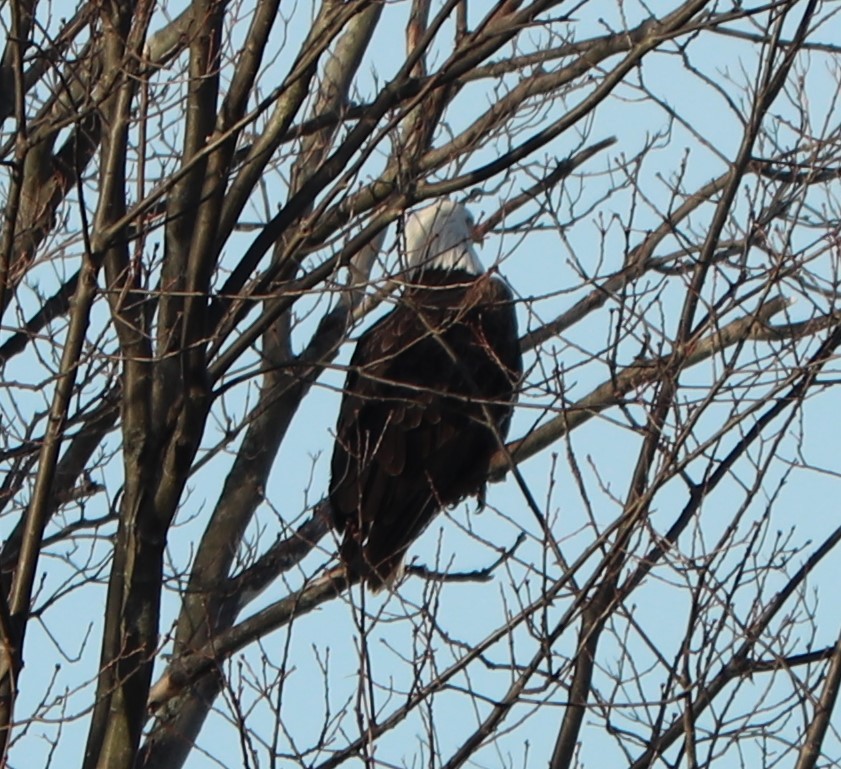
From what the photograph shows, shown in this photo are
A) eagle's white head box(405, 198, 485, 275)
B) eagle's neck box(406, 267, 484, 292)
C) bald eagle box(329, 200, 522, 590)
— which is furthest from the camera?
eagle's white head box(405, 198, 485, 275)

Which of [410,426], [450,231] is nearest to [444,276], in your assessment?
[410,426]

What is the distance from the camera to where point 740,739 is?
413cm

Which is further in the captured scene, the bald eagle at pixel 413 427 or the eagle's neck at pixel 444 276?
the bald eagle at pixel 413 427

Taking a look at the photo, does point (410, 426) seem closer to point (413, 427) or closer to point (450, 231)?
point (413, 427)

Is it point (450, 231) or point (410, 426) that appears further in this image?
point (450, 231)

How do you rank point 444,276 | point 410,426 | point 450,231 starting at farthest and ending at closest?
point 450,231, point 410,426, point 444,276

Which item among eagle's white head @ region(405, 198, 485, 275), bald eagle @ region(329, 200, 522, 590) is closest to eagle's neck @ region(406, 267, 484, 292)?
bald eagle @ region(329, 200, 522, 590)

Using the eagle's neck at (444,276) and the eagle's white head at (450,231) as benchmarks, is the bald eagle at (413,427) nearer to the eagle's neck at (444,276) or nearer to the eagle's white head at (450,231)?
the eagle's neck at (444,276)

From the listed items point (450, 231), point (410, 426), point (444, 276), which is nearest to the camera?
point (444, 276)

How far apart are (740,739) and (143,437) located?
1.54 m

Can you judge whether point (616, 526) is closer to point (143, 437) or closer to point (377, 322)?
point (143, 437)

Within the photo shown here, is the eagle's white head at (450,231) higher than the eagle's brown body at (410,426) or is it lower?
higher

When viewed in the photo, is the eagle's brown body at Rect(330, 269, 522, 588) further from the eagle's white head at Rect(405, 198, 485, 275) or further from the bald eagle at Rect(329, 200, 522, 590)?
the eagle's white head at Rect(405, 198, 485, 275)

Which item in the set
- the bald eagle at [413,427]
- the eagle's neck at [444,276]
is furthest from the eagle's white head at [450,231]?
the bald eagle at [413,427]
